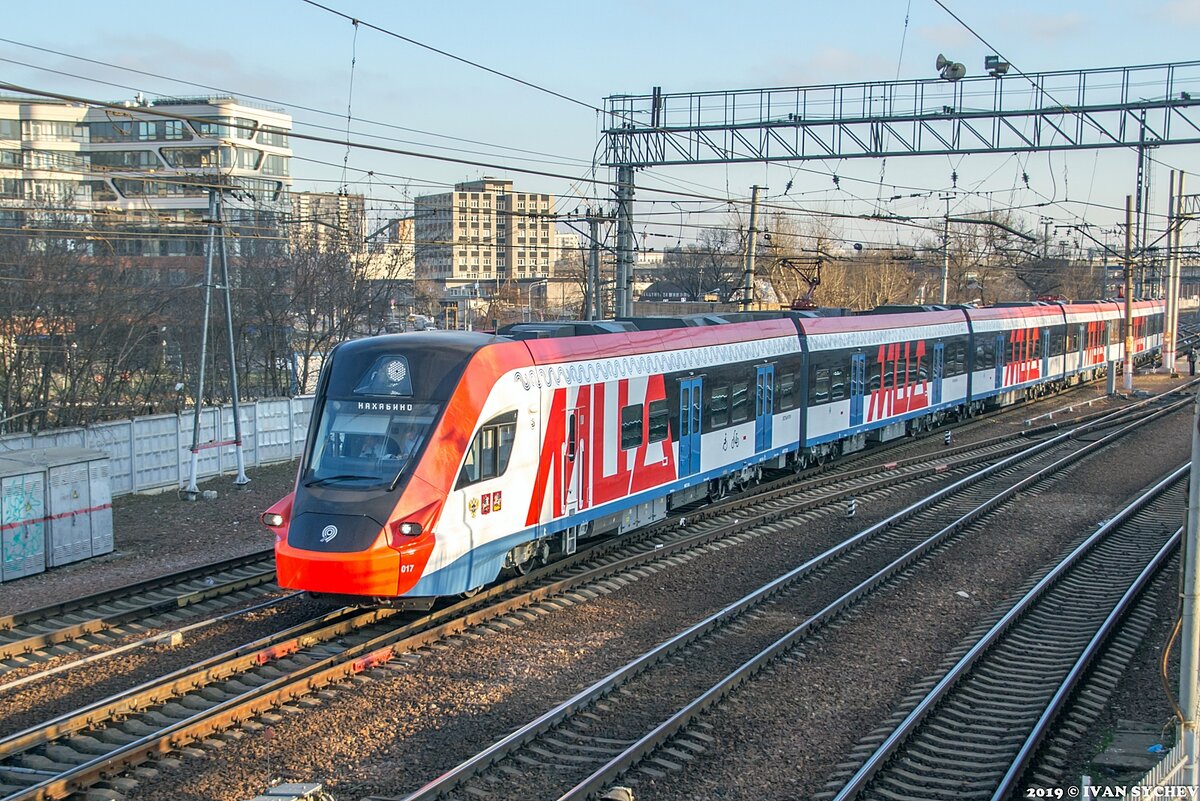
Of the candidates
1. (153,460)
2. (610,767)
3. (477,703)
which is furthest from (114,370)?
(610,767)

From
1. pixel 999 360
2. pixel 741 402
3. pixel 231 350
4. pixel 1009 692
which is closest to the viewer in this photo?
pixel 1009 692

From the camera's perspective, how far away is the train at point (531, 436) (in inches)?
439

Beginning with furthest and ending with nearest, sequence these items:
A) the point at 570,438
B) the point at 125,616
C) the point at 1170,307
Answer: the point at 1170,307
the point at 570,438
the point at 125,616

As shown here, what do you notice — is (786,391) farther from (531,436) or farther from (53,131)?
(53,131)

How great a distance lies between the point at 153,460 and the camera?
2131 cm

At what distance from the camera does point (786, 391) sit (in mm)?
20672

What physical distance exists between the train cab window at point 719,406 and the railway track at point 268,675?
6.94ft

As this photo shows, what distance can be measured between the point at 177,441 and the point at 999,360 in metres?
23.2

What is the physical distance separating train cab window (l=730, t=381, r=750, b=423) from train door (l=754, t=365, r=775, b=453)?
0.37m

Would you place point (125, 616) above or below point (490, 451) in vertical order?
below

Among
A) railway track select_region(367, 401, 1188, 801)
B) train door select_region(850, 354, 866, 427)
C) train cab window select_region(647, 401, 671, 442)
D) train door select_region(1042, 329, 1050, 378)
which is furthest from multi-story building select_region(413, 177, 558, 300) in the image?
railway track select_region(367, 401, 1188, 801)

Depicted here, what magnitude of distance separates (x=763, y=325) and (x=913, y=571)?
6.47m

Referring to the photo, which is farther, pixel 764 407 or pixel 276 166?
pixel 276 166

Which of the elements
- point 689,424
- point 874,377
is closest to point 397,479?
point 689,424
